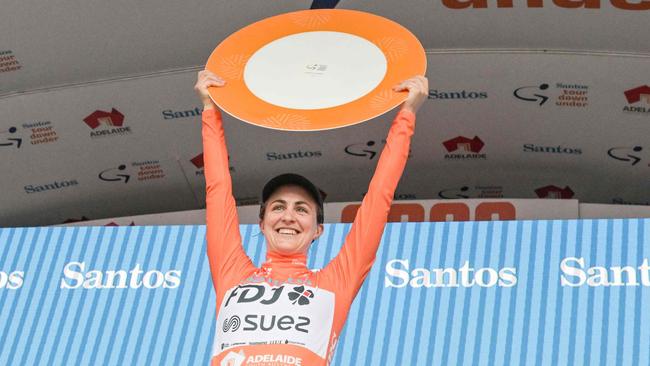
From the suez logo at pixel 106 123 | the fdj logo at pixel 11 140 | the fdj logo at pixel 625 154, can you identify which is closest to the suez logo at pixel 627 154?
the fdj logo at pixel 625 154

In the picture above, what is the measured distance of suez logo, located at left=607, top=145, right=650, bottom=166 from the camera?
9.34m

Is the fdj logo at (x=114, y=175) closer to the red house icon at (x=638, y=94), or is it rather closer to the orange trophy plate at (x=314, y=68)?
the red house icon at (x=638, y=94)

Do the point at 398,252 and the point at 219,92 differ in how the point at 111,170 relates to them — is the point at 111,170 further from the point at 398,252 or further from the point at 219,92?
the point at 219,92

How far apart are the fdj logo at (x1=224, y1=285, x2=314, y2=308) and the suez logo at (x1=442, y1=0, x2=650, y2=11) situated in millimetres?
4884

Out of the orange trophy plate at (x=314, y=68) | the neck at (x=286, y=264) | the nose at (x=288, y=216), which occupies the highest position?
the orange trophy plate at (x=314, y=68)

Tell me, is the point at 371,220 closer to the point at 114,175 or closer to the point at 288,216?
the point at 288,216

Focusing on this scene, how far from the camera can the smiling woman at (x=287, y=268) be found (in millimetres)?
3576

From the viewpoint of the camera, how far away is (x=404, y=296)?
23.8 ft

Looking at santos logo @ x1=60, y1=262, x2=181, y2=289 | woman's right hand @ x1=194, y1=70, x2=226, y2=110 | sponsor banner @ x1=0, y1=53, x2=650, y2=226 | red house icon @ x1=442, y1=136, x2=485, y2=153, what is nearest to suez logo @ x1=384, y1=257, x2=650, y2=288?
santos logo @ x1=60, y1=262, x2=181, y2=289

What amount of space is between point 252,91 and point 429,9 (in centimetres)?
411

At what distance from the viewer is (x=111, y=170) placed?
32.6 feet

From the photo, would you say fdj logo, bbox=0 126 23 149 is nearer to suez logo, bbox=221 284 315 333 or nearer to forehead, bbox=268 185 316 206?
forehead, bbox=268 185 316 206

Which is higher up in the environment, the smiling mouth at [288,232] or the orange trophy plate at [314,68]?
the orange trophy plate at [314,68]

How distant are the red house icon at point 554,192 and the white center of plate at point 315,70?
217 inches
